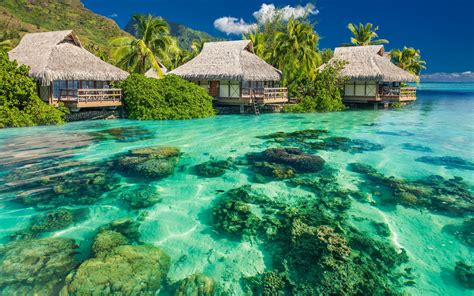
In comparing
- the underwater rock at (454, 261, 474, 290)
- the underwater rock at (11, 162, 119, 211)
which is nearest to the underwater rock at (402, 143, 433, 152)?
the underwater rock at (454, 261, 474, 290)

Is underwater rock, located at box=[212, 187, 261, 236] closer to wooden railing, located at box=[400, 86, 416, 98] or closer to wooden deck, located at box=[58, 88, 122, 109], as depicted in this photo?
wooden deck, located at box=[58, 88, 122, 109]

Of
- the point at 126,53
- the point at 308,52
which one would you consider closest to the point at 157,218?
the point at 126,53

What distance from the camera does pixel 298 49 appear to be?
93.5 ft

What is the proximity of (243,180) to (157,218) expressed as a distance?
10.4 feet

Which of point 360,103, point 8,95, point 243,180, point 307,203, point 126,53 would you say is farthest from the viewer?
point 360,103

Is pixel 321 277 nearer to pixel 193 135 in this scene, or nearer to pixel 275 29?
pixel 193 135

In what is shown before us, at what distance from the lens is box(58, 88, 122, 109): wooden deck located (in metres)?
20.3

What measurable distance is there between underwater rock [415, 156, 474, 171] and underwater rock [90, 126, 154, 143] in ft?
38.4

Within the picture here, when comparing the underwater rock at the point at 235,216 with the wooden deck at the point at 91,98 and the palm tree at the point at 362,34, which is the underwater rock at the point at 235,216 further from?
the palm tree at the point at 362,34

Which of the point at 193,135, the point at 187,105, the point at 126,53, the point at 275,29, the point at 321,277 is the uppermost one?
the point at 275,29

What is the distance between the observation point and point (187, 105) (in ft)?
78.2

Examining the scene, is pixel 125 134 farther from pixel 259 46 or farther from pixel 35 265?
pixel 259 46

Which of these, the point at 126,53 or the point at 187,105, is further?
the point at 126,53

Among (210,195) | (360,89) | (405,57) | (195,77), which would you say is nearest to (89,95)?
(195,77)
